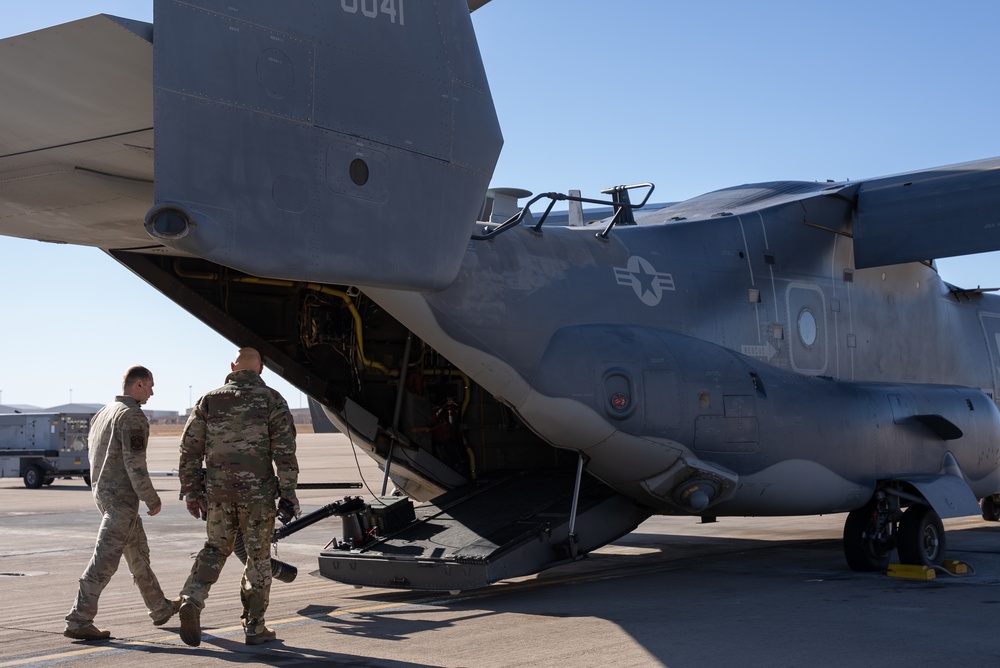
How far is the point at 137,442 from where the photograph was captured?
8.16 metres

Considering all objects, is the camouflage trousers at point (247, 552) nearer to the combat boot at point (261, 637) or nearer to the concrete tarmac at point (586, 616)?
the combat boot at point (261, 637)

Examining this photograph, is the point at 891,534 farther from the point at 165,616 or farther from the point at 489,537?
the point at 165,616

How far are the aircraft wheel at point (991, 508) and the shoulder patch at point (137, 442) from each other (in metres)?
13.1

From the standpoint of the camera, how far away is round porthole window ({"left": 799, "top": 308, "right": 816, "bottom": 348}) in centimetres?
1223

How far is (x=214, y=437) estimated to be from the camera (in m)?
7.75

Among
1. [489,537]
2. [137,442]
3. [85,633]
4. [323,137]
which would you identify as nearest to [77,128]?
[323,137]

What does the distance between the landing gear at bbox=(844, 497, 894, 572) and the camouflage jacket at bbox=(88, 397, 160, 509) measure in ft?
24.2

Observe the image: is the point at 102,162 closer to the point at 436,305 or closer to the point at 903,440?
the point at 436,305

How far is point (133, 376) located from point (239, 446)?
1421 millimetres

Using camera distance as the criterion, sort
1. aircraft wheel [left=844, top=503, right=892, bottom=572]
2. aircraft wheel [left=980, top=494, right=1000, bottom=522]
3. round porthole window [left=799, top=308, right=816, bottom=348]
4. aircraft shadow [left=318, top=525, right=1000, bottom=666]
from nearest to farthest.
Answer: aircraft shadow [left=318, top=525, right=1000, bottom=666]
aircraft wheel [left=844, top=503, right=892, bottom=572]
round porthole window [left=799, top=308, right=816, bottom=348]
aircraft wheel [left=980, top=494, right=1000, bottom=522]

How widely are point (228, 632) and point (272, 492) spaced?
1.34 m

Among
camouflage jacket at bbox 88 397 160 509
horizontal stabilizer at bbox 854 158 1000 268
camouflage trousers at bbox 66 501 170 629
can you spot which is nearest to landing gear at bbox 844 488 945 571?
horizontal stabilizer at bbox 854 158 1000 268

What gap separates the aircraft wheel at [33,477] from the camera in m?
31.9

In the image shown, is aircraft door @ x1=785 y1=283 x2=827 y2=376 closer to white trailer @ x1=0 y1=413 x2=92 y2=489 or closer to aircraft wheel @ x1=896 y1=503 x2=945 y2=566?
aircraft wheel @ x1=896 y1=503 x2=945 y2=566
